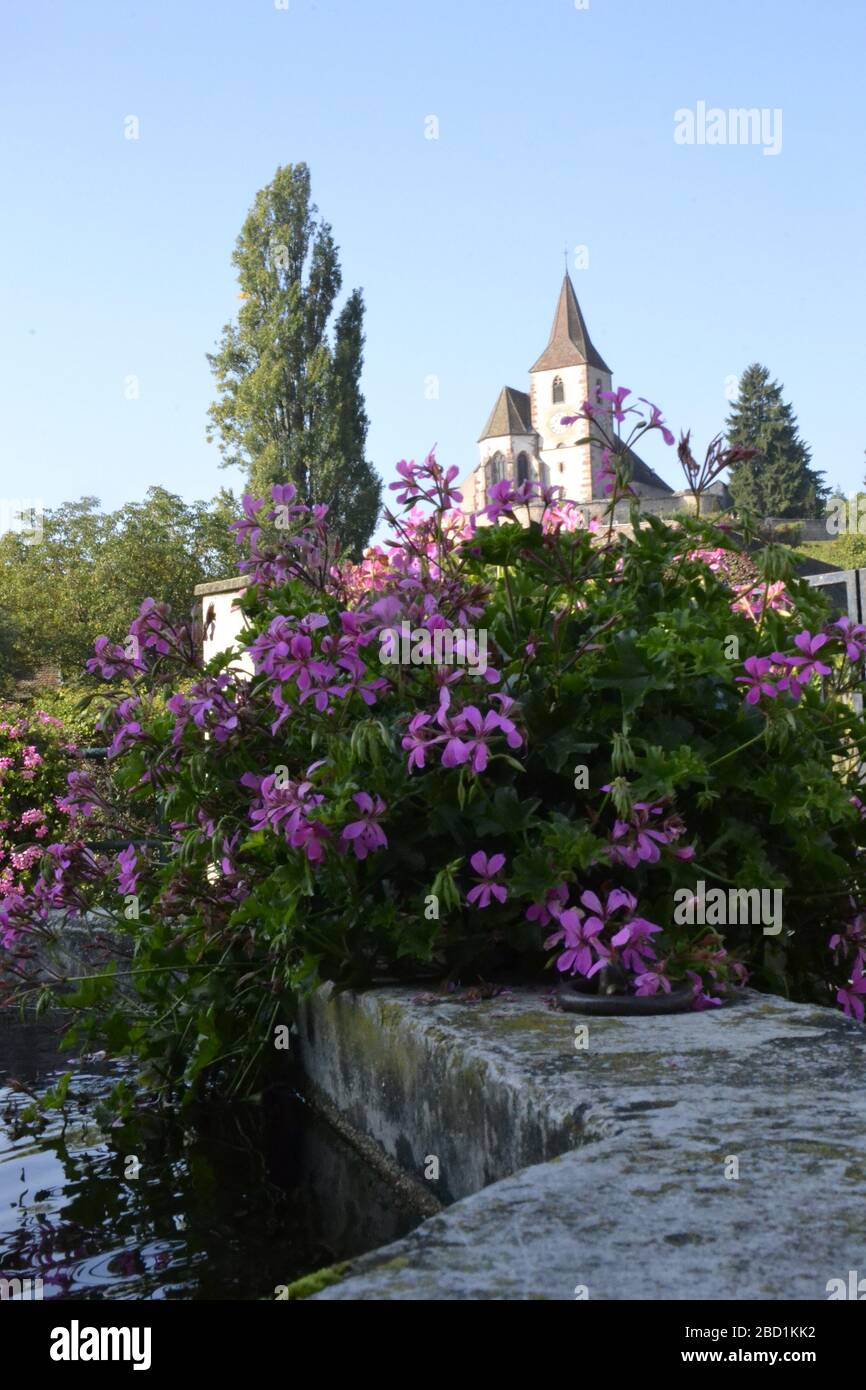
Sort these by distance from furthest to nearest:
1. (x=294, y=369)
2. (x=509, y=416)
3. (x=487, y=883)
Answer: (x=509, y=416) < (x=294, y=369) < (x=487, y=883)

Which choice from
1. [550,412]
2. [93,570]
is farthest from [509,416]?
[93,570]

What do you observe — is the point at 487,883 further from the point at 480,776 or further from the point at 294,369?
the point at 294,369

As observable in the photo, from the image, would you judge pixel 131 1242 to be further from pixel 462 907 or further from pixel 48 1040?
pixel 48 1040

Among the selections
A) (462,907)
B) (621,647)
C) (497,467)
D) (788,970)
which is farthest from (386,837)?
(497,467)

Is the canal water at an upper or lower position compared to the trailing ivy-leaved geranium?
lower

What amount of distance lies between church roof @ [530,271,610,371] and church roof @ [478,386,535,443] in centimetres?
246

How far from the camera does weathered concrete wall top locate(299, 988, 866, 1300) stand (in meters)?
1.29

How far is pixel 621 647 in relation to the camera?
285 cm

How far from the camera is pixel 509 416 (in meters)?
96.2

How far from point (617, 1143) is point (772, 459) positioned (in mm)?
81228

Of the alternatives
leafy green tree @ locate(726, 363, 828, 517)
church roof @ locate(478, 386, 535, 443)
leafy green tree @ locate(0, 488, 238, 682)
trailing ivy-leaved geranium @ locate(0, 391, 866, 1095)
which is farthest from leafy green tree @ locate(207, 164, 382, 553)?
church roof @ locate(478, 386, 535, 443)

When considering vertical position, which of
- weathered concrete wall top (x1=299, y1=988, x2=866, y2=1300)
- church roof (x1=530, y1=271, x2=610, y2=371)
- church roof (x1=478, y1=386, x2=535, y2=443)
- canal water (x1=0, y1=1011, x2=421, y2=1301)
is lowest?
canal water (x1=0, y1=1011, x2=421, y2=1301)

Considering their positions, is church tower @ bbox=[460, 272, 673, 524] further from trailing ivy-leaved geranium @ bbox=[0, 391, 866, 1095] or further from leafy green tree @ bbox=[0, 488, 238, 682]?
trailing ivy-leaved geranium @ bbox=[0, 391, 866, 1095]

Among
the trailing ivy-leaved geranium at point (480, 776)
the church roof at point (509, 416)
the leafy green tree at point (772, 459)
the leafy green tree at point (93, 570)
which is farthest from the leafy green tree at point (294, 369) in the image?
the church roof at point (509, 416)
